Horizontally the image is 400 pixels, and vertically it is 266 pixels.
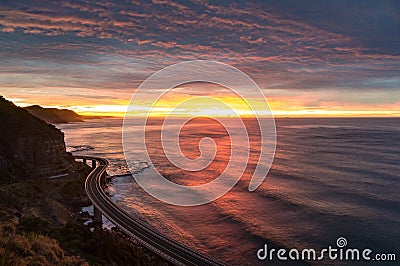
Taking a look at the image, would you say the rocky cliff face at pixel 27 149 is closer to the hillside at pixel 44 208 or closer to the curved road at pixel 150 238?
the hillside at pixel 44 208

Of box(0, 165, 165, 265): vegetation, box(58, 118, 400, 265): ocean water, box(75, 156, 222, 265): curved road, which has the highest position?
box(0, 165, 165, 265): vegetation

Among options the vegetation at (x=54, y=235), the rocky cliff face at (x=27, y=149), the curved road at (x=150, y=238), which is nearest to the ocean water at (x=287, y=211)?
the curved road at (x=150, y=238)

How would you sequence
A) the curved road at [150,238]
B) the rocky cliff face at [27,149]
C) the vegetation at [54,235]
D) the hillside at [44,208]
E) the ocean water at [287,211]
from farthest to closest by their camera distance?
the rocky cliff face at [27,149]
the ocean water at [287,211]
the curved road at [150,238]
the hillside at [44,208]
the vegetation at [54,235]

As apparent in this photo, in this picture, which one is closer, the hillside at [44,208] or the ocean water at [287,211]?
the hillside at [44,208]

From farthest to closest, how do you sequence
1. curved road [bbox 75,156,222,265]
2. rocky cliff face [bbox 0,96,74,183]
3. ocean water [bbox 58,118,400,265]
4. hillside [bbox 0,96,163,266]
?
rocky cliff face [bbox 0,96,74,183] < ocean water [bbox 58,118,400,265] < curved road [bbox 75,156,222,265] < hillside [bbox 0,96,163,266]

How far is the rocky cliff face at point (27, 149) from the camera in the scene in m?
57.3

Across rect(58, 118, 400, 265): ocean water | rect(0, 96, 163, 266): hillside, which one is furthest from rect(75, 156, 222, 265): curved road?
rect(58, 118, 400, 265): ocean water

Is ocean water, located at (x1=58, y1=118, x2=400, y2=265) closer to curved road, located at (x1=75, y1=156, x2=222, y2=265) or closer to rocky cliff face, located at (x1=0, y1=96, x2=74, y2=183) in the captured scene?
curved road, located at (x1=75, y1=156, x2=222, y2=265)

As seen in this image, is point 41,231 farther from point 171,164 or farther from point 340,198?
point 171,164

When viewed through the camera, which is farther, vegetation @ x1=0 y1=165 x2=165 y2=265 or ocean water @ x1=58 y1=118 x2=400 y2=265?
ocean water @ x1=58 y1=118 x2=400 y2=265

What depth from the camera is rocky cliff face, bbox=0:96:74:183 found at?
188 feet

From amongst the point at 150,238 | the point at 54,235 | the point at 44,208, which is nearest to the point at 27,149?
the point at 44,208

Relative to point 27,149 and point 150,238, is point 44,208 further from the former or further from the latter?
point 27,149

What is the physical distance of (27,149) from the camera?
2384 inches
